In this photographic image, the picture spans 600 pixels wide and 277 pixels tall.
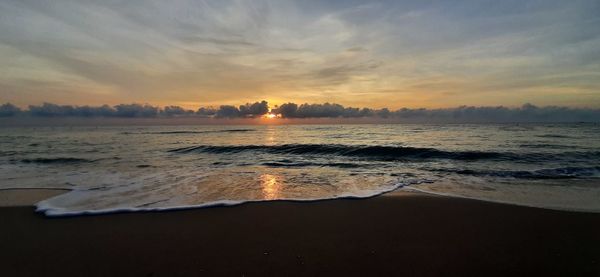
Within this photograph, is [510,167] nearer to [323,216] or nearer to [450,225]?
[450,225]

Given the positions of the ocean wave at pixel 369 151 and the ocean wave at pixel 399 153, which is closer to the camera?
the ocean wave at pixel 399 153

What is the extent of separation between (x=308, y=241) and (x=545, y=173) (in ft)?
34.7

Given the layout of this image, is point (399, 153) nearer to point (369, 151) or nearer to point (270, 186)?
point (369, 151)

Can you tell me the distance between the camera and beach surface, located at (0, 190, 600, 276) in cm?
372

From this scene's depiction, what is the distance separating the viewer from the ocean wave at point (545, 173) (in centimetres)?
1047

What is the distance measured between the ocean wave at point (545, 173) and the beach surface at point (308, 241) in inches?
206

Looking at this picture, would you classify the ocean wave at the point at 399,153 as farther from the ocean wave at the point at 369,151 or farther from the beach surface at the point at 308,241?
the beach surface at the point at 308,241

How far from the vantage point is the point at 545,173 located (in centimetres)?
1103

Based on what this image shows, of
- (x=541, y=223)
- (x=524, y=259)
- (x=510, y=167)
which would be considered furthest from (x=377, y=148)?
(x=524, y=259)

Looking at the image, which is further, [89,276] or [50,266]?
[50,266]

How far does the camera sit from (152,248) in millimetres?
4324

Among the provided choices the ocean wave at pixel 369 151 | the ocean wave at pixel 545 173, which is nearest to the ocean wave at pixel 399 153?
the ocean wave at pixel 369 151

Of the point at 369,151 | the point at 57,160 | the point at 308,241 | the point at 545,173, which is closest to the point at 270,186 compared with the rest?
the point at 308,241

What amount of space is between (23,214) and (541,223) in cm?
931
